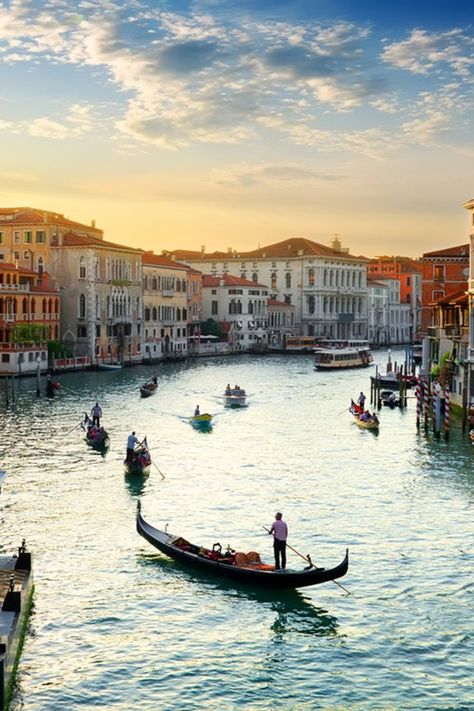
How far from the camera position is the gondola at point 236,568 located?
52.5 feet

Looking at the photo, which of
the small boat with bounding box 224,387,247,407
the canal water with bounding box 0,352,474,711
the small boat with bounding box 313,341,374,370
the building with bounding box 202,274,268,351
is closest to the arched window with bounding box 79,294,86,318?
the small boat with bounding box 313,341,374,370

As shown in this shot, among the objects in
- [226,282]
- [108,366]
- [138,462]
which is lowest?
[138,462]

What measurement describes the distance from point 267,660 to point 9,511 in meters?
9.70

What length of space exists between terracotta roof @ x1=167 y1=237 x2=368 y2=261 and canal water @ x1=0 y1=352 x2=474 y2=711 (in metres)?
75.6

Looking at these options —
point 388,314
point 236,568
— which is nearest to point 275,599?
point 236,568

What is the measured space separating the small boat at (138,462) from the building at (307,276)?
81909mm

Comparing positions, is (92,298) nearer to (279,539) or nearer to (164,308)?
(164,308)

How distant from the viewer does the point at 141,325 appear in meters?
78.9

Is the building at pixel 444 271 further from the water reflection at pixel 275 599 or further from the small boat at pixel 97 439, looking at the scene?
the water reflection at pixel 275 599

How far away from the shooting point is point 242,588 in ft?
55.1

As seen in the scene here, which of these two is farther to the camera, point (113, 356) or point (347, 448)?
point (113, 356)

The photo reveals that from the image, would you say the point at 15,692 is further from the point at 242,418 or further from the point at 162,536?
the point at 242,418

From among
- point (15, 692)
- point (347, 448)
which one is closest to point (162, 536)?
point (15, 692)

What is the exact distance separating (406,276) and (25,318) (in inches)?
3211
